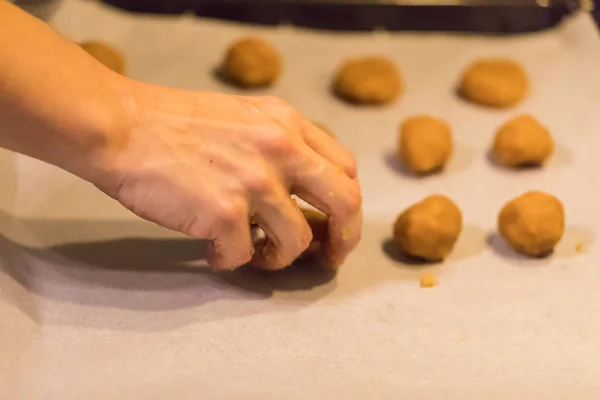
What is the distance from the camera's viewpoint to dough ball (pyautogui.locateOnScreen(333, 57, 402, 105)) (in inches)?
44.6

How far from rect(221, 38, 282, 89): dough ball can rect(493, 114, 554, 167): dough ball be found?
0.35 meters

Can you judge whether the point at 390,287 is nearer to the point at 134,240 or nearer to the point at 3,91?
the point at 134,240

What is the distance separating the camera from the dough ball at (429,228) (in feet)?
2.84

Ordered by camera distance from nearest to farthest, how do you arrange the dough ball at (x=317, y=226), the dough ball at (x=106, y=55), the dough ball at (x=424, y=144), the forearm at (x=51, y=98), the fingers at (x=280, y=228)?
the forearm at (x=51, y=98) < the fingers at (x=280, y=228) < the dough ball at (x=317, y=226) < the dough ball at (x=424, y=144) < the dough ball at (x=106, y=55)

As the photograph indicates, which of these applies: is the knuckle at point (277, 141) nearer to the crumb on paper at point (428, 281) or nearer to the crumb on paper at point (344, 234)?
the crumb on paper at point (344, 234)

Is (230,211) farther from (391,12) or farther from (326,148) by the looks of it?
(391,12)

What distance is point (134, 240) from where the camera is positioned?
2.87ft

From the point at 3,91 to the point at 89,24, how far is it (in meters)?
0.67

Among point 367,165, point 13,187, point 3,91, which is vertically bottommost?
point 13,187

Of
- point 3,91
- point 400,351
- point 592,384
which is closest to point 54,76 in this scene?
point 3,91

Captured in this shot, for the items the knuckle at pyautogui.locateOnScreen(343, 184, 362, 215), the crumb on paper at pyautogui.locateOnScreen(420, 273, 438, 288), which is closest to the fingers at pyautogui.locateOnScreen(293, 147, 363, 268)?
the knuckle at pyautogui.locateOnScreen(343, 184, 362, 215)

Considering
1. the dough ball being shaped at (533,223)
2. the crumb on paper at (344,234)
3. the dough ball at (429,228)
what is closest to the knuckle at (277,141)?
the crumb on paper at (344,234)

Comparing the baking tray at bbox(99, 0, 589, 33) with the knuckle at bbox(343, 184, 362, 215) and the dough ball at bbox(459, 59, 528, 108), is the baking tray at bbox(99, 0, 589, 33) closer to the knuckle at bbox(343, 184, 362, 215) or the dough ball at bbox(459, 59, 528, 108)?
the dough ball at bbox(459, 59, 528, 108)

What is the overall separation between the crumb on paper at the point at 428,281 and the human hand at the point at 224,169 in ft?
0.45
